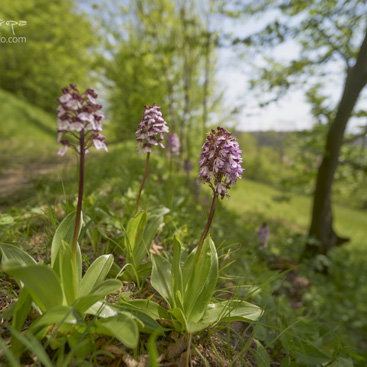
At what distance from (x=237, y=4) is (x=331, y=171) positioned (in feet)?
16.3

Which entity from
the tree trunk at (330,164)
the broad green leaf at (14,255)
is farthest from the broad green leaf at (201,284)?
the tree trunk at (330,164)

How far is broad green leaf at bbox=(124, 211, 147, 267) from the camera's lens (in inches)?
76.4

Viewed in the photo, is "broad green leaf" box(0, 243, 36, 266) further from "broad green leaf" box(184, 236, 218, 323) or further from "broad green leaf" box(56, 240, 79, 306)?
"broad green leaf" box(184, 236, 218, 323)

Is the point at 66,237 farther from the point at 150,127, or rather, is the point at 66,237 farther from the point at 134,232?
the point at 150,127

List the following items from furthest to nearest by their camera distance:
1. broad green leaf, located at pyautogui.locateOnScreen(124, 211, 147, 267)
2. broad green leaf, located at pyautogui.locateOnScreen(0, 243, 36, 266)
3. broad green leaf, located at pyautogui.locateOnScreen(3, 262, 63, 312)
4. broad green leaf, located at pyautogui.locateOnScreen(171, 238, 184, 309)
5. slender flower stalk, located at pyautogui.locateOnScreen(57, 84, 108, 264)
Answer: broad green leaf, located at pyautogui.locateOnScreen(124, 211, 147, 267)
broad green leaf, located at pyautogui.locateOnScreen(171, 238, 184, 309)
broad green leaf, located at pyautogui.locateOnScreen(0, 243, 36, 266)
slender flower stalk, located at pyautogui.locateOnScreen(57, 84, 108, 264)
broad green leaf, located at pyautogui.locateOnScreen(3, 262, 63, 312)

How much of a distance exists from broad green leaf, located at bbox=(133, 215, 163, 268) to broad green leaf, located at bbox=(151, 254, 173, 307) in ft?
0.63

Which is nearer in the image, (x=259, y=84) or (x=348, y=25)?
(x=348, y=25)

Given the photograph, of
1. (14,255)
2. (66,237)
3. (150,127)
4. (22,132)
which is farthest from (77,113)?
(22,132)

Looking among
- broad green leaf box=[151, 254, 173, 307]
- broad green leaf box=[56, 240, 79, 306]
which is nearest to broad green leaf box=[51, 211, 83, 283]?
broad green leaf box=[56, 240, 79, 306]

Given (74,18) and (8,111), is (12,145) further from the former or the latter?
(74,18)

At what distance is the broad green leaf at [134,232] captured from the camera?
1940mm

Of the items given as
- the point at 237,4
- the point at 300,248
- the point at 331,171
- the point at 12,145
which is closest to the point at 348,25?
the point at 237,4

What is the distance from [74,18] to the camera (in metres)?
18.6

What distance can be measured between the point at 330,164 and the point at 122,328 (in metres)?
6.82
